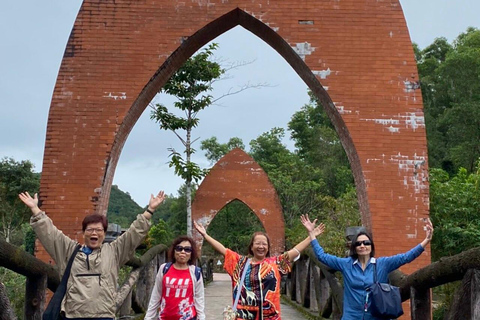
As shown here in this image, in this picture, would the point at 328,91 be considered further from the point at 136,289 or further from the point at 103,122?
the point at 136,289

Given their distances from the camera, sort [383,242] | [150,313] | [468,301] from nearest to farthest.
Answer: [468,301] < [150,313] < [383,242]

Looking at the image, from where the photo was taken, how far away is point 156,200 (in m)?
3.53

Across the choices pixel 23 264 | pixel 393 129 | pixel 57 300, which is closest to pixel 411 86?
pixel 393 129

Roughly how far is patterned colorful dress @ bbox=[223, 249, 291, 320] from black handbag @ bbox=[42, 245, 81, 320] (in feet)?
3.50

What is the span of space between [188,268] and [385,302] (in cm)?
124

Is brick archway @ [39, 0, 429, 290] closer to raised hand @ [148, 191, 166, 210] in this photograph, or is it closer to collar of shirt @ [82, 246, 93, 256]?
raised hand @ [148, 191, 166, 210]

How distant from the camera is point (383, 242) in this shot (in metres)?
6.72

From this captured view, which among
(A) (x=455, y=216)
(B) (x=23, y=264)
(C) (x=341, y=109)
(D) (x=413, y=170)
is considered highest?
(C) (x=341, y=109)

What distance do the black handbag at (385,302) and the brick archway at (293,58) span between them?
11.6 feet

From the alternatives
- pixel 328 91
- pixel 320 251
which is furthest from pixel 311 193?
pixel 320 251

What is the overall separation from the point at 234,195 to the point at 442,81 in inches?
456

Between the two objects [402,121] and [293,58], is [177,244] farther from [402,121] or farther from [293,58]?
[293,58]

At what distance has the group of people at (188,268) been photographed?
320 cm

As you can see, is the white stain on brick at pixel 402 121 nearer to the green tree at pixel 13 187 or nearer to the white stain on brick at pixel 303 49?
the white stain on brick at pixel 303 49
